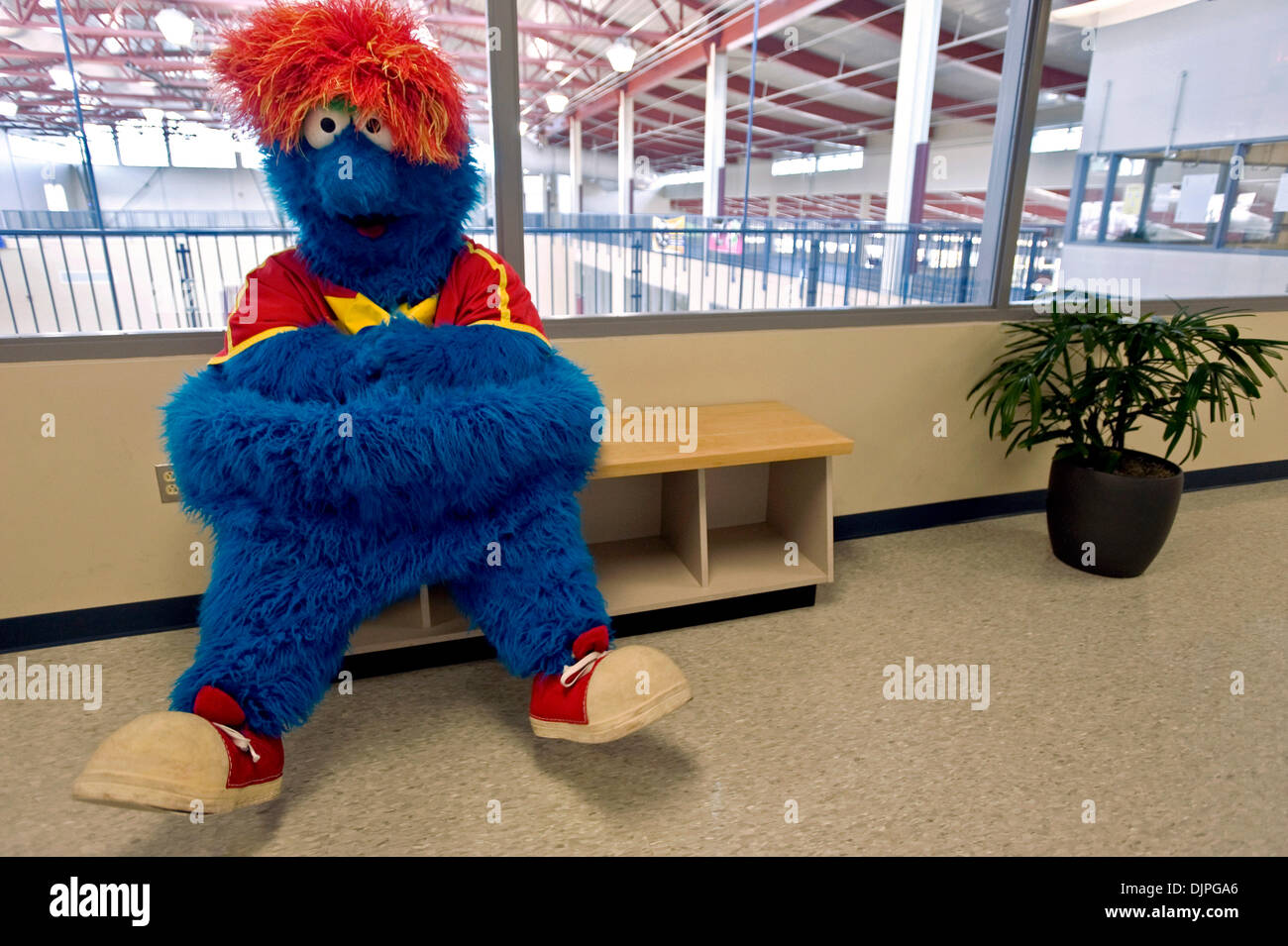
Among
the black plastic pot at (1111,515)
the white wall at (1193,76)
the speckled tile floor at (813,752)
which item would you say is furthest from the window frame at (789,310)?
the white wall at (1193,76)

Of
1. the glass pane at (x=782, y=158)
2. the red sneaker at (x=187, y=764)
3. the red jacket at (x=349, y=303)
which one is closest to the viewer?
the red sneaker at (x=187, y=764)

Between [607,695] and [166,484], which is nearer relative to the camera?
[607,695]

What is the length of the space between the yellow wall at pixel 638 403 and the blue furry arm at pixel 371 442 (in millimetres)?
514

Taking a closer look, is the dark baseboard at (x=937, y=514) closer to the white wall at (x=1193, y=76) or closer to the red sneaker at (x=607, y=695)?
the red sneaker at (x=607, y=695)

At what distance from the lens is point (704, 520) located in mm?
1827

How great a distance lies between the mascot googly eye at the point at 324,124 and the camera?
1.30 m

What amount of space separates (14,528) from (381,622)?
3.02 ft

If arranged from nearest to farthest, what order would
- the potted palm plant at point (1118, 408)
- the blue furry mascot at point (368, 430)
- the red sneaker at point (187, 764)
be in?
1. the red sneaker at point (187, 764)
2. the blue furry mascot at point (368, 430)
3. the potted palm plant at point (1118, 408)

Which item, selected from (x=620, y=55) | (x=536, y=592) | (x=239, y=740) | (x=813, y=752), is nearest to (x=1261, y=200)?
(x=620, y=55)

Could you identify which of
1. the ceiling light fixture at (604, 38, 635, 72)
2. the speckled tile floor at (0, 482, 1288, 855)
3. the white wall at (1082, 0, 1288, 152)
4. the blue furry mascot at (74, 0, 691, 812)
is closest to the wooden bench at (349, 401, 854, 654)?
the speckled tile floor at (0, 482, 1288, 855)

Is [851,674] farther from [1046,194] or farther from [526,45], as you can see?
[1046,194]

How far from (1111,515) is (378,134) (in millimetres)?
2192

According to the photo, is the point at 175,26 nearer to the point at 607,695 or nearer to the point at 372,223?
the point at 372,223

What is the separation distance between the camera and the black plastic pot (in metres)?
2.06
